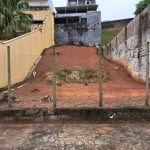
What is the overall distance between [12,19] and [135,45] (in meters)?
8.62

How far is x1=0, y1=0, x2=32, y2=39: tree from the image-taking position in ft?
65.1

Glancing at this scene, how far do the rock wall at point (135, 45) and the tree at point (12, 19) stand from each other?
6.66 metres

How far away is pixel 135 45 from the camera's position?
1683cm

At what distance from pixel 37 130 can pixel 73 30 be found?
31515 mm

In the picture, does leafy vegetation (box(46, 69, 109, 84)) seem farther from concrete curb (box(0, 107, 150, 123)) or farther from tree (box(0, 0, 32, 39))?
concrete curb (box(0, 107, 150, 123))

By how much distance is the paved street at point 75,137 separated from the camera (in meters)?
6.23

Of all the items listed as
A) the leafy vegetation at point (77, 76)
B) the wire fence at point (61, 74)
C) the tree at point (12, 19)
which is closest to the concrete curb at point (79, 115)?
the wire fence at point (61, 74)

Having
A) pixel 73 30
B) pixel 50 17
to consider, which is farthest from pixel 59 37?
pixel 50 17

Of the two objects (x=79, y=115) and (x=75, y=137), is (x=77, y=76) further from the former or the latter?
(x=75, y=137)

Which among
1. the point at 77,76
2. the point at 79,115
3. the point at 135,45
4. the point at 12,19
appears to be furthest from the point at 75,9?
the point at 79,115

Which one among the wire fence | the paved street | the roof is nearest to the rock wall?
the wire fence

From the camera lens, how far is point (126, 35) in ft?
63.2

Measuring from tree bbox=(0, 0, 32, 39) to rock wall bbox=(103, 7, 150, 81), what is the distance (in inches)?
262

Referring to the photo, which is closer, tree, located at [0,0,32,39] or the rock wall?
the rock wall
